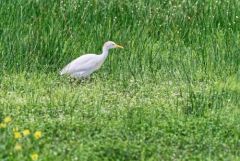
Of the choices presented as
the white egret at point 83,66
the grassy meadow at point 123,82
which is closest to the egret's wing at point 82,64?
the white egret at point 83,66

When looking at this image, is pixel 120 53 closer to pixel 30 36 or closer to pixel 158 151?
pixel 30 36

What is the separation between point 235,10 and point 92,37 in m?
2.39

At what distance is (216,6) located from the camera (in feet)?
41.6

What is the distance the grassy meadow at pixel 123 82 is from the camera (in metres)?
7.42

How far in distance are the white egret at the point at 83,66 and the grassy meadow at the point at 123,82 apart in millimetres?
144

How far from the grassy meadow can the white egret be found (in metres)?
0.14

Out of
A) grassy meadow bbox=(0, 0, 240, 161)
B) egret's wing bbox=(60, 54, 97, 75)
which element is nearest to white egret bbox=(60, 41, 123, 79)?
egret's wing bbox=(60, 54, 97, 75)

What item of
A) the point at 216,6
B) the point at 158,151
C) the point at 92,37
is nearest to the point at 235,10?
the point at 216,6

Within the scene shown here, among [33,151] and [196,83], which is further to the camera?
[196,83]

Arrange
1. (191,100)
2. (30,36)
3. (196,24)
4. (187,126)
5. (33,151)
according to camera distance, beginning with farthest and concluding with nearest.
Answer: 1. (196,24)
2. (30,36)
3. (191,100)
4. (187,126)
5. (33,151)

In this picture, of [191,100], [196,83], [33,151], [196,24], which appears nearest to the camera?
[33,151]

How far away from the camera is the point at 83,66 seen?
34.9ft

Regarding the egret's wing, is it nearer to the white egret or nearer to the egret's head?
the white egret

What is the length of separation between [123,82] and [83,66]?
78 centimetres
